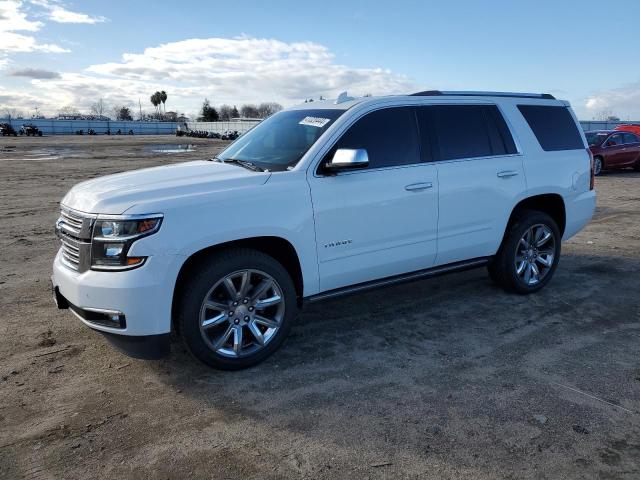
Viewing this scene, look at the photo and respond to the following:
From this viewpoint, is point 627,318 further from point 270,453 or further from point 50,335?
point 50,335

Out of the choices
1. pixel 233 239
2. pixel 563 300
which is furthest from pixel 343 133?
pixel 563 300

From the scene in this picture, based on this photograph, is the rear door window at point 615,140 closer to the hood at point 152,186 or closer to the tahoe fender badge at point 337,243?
the tahoe fender badge at point 337,243

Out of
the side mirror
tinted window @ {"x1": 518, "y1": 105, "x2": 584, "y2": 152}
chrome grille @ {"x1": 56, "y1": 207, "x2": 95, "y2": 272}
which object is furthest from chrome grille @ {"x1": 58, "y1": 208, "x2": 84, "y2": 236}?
tinted window @ {"x1": 518, "y1": 105, "x2": 584, "y2": 152}

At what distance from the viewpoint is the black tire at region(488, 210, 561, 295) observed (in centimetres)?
550

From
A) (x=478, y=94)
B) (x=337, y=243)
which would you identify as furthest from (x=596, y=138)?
(x=337, y=243)

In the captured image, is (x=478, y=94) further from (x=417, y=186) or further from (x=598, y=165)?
(x=598, y=165)

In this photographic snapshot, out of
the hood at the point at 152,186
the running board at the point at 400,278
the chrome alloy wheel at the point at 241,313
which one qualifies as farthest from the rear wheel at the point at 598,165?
the chrome alloy wheel at the point at 241,313

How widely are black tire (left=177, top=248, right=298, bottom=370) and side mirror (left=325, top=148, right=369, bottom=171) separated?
882mm

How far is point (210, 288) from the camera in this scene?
3768 mm

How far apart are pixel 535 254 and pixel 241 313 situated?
3.46 m

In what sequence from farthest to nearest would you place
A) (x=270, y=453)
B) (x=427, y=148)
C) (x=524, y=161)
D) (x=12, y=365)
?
(x=524, y=161) → (x=427, y=148) → (x=12, y=365) → (x=270, y=453)

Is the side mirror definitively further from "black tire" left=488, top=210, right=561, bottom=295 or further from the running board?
"black tire" left=488, top=210, right=561, bottom=295

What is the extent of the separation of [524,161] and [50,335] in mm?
4830

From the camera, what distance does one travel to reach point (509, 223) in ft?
18.3
